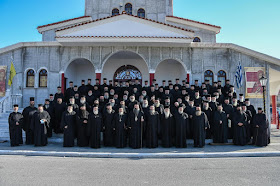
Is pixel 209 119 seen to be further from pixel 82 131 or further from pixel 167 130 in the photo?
pixel 82 131

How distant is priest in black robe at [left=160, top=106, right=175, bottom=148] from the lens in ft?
28.9

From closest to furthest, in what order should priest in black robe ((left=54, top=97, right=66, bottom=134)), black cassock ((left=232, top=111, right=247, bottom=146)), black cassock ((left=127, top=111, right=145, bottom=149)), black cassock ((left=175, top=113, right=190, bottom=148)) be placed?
1. black cassock ((left=127, top=111, right=145, bottom=149))
2. black cassock ((left=175, top=113, right=190, bottom=148))
3. black cassock ((left=232, top=111, right=247, bottom=146))
4. priest in black robe ((left=54, top=97, right=66, bottom=134))

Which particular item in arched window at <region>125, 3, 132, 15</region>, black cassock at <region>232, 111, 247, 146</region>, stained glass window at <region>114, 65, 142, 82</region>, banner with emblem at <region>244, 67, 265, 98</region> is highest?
arched window at <region>125, 3, 132, 15</region>

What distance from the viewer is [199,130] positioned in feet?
28.5

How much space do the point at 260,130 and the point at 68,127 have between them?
26.5 feet

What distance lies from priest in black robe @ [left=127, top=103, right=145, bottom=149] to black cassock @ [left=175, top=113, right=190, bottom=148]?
4.71 feet

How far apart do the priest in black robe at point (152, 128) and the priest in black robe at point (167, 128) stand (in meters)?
0.26

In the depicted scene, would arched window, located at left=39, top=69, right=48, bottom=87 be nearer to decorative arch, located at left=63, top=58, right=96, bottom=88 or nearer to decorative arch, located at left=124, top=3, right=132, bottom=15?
decorative arch, located at left=63, top=58, right=96, bottom=88

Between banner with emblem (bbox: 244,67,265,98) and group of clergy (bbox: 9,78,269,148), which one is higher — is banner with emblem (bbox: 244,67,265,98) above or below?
above

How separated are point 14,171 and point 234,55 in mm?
14026

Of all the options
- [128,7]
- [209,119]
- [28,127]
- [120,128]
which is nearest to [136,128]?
[120,128]

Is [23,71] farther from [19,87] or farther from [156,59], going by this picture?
Answer: [156,59]

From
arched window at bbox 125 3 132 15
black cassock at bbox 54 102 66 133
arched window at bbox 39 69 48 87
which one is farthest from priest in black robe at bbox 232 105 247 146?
arched window at bbox 125 3 132 15

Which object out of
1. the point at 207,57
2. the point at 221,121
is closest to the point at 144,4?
the point at 207,57
